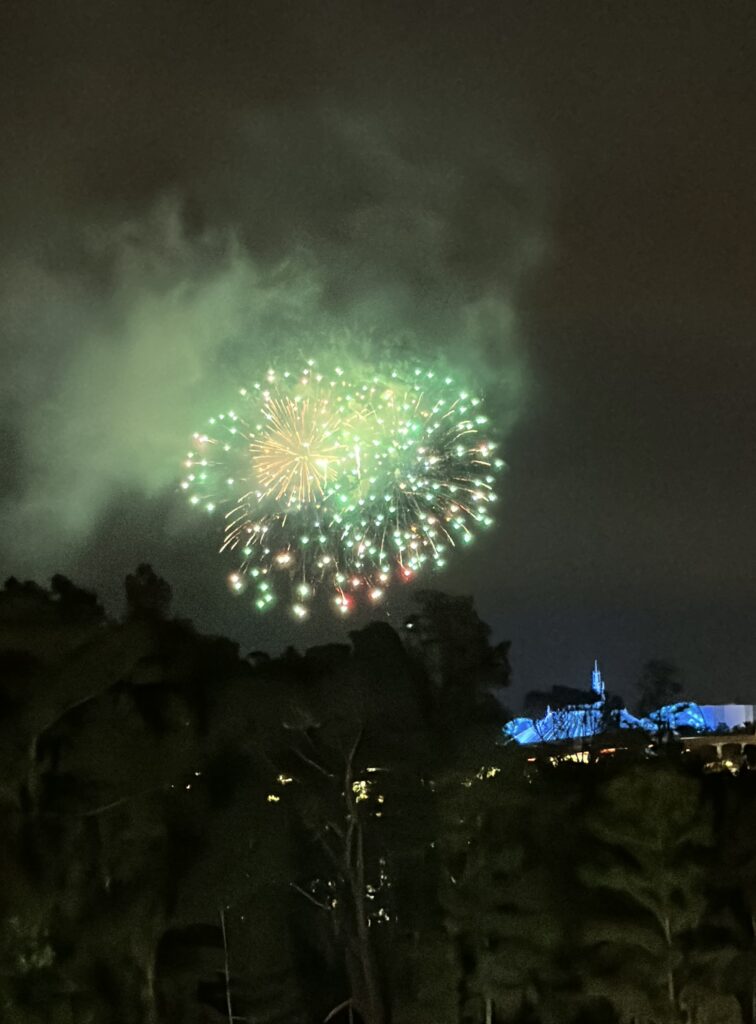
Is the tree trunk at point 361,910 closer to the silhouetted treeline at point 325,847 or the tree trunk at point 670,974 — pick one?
the silhouetted treeline at point 325,847

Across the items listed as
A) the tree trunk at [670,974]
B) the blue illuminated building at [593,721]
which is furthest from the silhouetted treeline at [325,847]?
the blue illuminated building at [593,721]

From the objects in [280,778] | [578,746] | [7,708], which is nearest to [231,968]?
[280,778]

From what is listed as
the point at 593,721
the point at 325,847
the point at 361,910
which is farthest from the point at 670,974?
the point at 593,721

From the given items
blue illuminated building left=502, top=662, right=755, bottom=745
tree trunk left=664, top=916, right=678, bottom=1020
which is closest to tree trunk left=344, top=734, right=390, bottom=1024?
tree trunk left=664, top=916, right=678, bottom=1020

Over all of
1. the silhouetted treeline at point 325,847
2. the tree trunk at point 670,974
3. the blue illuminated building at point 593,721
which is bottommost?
the tree trunk at point 670,974

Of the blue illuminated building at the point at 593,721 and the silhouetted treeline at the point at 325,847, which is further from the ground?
the blue illuminated building at the point at 593,721

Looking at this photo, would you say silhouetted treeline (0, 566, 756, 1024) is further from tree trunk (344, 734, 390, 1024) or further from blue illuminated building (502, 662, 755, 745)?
blue illuminated building (502, 662, 755, 745)

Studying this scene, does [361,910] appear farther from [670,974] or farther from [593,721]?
[593,721]

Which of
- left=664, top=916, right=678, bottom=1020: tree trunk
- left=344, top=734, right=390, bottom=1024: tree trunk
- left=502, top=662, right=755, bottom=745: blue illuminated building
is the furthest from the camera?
left=502, top=662, right=755, bottom=745: blue illuminated building

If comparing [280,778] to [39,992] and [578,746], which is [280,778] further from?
[578,746]
